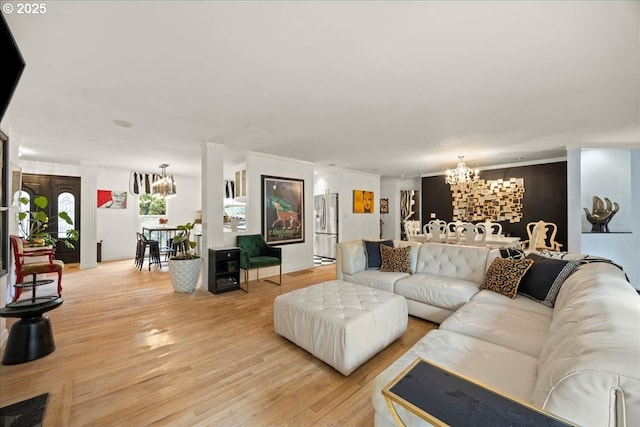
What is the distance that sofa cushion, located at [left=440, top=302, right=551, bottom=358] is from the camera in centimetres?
176

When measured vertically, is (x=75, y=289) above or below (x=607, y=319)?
below

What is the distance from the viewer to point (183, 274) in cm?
418

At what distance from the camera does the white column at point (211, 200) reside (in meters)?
4.43

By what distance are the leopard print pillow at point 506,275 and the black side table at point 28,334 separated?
430cm

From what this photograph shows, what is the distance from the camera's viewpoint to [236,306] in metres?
3.63

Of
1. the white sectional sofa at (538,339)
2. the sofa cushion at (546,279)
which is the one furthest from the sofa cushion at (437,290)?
the sofa cushion at (546,279)

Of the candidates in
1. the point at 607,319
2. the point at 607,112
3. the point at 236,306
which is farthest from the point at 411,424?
the point at 607,112

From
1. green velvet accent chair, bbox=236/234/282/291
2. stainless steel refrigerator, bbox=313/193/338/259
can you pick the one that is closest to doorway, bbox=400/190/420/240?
stainless steel refrigerator, bbox=313/193/338/259

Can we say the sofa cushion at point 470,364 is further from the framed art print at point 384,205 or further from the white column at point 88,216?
the framed art print at point 384,205

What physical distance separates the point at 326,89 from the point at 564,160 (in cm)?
607

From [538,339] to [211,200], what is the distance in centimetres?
444

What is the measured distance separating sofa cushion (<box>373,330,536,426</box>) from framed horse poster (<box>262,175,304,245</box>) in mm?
4127

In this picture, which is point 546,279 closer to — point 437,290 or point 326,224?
point 437,290

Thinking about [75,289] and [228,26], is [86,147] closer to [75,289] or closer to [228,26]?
[75,289]
